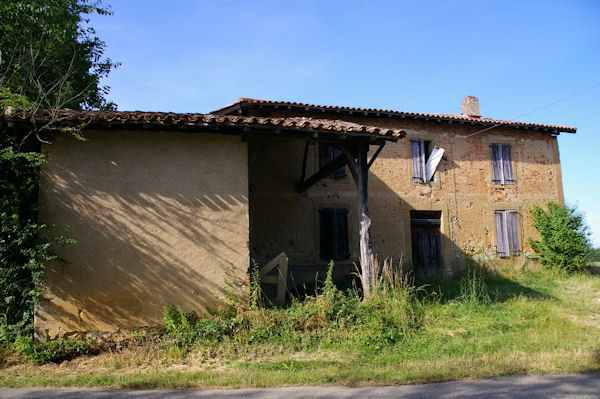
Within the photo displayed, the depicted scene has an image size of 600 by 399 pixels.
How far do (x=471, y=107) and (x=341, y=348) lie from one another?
36.2 ft

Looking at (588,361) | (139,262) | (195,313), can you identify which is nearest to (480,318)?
(588,361)

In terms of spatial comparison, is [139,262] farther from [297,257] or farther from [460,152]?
[460,152]

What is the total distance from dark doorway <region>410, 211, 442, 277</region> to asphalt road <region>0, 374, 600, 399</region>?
25.0ft

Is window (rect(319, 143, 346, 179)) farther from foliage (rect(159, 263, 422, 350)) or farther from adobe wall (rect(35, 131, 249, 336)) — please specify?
foliage (rect(159, 263, 422, 350))

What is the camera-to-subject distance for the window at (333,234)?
11.3m

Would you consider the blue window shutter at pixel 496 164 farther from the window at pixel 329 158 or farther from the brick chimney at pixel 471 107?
the window at pixel 329 158

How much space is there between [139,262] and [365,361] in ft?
12.0

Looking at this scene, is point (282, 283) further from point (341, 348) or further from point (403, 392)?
point (403, 392)

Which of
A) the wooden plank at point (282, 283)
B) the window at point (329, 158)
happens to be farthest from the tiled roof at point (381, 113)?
the wooden plank at point (282, 283)

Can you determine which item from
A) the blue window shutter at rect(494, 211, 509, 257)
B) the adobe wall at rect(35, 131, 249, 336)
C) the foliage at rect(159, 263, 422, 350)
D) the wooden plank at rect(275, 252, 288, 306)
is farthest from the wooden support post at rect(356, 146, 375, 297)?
the blue window shutter at rect(494, 211, 509, 257)

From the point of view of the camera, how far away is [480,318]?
25.1 ft

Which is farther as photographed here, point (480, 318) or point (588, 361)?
point (480, 318)

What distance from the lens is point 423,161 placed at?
12.7 meters

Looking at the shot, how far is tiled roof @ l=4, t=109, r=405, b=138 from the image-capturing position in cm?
634
